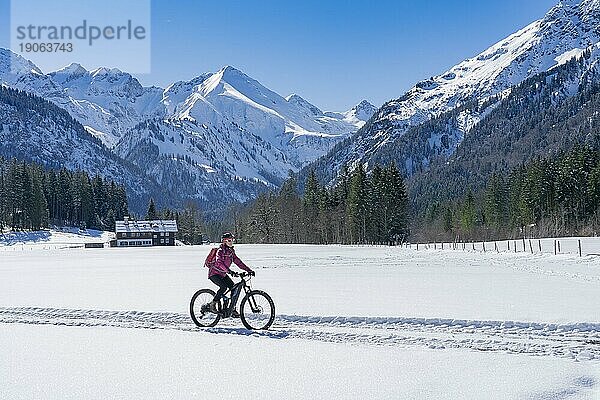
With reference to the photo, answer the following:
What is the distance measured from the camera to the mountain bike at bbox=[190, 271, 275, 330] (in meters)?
12.6

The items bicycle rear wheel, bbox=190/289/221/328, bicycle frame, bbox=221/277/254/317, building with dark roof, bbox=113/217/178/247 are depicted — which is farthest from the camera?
building with dark roof, bbox=113/217/178/247

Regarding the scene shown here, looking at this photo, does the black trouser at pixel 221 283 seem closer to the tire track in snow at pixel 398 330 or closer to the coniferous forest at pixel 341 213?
the tire track in snow at pixel 398 330

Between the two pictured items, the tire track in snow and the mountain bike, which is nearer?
the tire track in snow

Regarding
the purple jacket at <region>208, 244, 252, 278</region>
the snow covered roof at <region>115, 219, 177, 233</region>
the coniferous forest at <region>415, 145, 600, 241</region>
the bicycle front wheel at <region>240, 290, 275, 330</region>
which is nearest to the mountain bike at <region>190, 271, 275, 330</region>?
the bicycle front wheel at <region>240, 290, 275, 330</region>

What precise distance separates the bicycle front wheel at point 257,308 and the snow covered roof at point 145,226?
97831 mm

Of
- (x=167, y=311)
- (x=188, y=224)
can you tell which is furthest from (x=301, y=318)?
(x=188, y=224)

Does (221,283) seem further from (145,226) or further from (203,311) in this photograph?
(145,226)

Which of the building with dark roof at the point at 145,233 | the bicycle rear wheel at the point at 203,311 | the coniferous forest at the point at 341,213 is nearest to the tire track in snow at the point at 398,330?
the bicycle rear wheel at the point at 203,311

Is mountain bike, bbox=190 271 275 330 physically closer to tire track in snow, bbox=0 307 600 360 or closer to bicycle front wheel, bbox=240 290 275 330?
bicycle front wheel, bbox=240 290 275 330

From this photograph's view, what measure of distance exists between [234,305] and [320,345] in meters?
2.94

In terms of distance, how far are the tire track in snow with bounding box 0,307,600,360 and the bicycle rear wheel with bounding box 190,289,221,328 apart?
0.20 meters

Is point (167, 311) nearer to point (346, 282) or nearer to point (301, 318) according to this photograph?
point (301, 318)

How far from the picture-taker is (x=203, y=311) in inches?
503

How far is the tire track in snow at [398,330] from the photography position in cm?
1029
